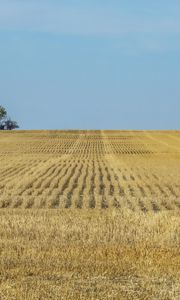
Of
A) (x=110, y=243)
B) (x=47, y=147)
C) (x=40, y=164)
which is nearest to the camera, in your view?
(x=110, y=243)

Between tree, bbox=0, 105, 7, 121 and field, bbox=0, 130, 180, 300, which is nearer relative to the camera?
field, bbox=0, 130, 180, 300

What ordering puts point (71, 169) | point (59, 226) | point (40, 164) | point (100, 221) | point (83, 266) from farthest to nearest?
point (40, 164) → point (71, 169) → point (100, 221) → point (59, 226) → point (83, 266)

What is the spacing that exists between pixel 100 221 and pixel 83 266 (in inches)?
232

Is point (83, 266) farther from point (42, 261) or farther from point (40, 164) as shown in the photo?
point (40, 164)

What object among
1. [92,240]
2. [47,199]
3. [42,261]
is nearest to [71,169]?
[47,199]

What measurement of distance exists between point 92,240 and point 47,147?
Answer: 202ft

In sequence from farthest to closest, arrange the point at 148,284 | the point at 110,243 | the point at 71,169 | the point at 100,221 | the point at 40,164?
the point at 40,164
the point at 71,169
the point at 100,221
the point at 110,243
the point at 148,284

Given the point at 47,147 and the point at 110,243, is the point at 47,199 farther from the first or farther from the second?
the point at 47,147

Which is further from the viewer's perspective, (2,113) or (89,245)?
(2,113)

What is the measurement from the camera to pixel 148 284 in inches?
361

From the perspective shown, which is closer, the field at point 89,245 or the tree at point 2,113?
the field at point 89,245

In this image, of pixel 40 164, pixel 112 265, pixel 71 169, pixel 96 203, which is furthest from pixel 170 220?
pixel 40 164

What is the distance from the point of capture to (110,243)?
13.4m

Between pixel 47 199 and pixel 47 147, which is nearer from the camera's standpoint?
pixel 47 199
